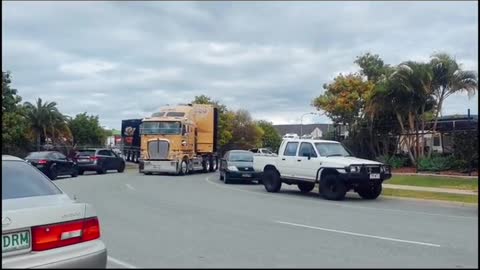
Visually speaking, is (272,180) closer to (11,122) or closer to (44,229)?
(44,229)

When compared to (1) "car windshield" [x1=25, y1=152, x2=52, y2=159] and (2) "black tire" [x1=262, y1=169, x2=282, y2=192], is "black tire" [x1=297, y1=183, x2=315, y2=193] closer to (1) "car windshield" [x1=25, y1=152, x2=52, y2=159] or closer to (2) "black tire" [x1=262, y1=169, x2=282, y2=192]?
(2) "black tire" [x1=262, y1=169, x2=282, y2=192]

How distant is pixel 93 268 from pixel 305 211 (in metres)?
10.1

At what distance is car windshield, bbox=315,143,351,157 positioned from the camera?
1870 centimetres

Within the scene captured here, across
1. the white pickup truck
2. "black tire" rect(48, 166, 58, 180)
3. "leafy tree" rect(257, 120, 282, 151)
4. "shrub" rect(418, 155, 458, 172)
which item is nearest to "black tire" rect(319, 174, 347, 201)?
the white pickup truck

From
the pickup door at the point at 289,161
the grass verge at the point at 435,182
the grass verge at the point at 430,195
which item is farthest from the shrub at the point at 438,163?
the pickup door at the point at 289,161

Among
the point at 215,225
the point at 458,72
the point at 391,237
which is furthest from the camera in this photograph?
the point at 458,72

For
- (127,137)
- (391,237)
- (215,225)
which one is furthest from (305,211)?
(127,137)

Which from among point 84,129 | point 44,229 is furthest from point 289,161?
point 84,129

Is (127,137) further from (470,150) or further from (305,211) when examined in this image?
(305,211)

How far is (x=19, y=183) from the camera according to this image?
5969mm

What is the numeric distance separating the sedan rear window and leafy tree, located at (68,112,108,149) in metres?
58.1

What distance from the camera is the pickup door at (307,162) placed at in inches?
730

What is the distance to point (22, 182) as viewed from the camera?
19.8 feet

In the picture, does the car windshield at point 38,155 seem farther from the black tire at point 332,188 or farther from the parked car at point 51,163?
the black tire at point 332,188
